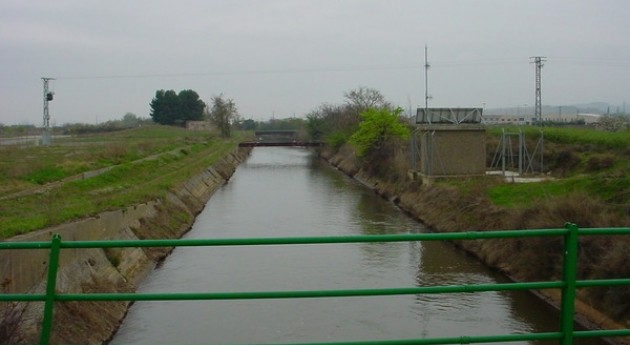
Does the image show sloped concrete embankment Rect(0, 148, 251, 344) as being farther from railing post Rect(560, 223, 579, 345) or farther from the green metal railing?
railing post Rect(560, 223, 579, 345)

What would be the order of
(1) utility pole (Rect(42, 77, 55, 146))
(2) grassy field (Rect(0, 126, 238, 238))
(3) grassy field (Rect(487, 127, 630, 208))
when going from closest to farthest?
(2) grassy field (Rect(0, 126, 238, 238)), (3) grassy field (Rect(487, 127, 630, 208)), (1) utility pole (Rect(42, 77, 55, 146))

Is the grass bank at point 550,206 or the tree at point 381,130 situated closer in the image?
the grass bank at point 550,206

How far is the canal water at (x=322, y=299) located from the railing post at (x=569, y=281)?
8.38 meters

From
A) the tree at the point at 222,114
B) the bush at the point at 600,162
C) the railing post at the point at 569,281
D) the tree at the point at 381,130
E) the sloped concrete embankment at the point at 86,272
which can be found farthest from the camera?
the tree at the point at 222,114

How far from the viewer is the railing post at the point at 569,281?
11.5ft

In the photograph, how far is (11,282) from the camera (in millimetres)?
9984

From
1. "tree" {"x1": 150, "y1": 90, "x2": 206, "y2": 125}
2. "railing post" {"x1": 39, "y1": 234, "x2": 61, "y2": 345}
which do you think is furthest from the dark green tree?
"railing post" {"x1": 39, "y1": 234, "x2": 61, "y2": 345}

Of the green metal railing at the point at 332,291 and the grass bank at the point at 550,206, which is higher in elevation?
the green metal railing at the point at 332,291

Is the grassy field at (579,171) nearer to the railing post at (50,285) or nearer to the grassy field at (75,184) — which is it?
the grassy field at (75,184)

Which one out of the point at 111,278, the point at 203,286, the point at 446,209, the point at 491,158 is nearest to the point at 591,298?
the point at 203,286

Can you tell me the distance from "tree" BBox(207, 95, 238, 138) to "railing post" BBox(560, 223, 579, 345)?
3406 inches

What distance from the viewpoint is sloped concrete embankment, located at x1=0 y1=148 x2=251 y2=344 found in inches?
348

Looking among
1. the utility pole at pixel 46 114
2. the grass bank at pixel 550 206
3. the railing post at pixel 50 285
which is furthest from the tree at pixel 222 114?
the railing post at pixel 50 285

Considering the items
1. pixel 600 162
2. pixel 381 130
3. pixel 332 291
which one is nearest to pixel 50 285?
pixel 332 291
